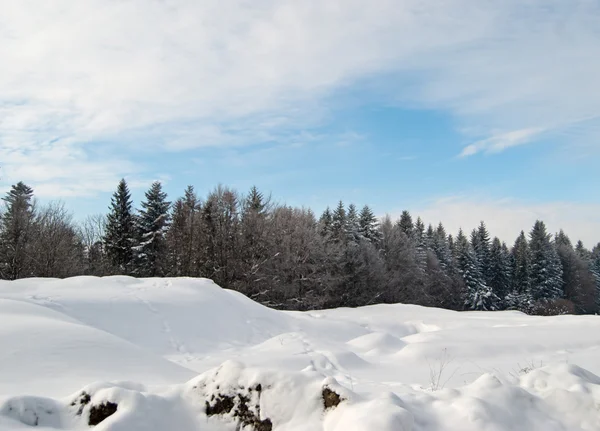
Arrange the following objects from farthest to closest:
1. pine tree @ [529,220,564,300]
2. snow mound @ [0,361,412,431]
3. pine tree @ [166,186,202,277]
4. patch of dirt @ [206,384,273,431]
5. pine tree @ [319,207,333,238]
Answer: pine tree @ [529,220,564,300], pine tree @ [319,207,333,238], pine tree @ [166,186,202,277], patch of dirt @ [206,384,273,431], snow mound @ [0,361,412,431]

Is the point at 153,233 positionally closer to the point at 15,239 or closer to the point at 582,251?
the point at 15,239

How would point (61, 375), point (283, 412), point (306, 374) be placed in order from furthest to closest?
point (61, 375) → point (306, 374) → point (283, 412)

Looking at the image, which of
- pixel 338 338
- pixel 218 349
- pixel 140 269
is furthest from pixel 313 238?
pixel 218 349

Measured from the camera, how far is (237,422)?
343 cm

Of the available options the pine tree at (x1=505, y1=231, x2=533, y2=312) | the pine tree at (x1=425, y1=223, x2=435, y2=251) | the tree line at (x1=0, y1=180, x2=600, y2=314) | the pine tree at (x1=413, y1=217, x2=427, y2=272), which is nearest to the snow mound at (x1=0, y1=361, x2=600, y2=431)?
the tree line at (x1=0, y1=180, x2=600, y2=314)

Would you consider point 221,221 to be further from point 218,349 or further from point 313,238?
point 218,349

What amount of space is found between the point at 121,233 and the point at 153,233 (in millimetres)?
2716

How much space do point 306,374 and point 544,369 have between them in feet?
8.07

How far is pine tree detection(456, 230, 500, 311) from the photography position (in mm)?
55006

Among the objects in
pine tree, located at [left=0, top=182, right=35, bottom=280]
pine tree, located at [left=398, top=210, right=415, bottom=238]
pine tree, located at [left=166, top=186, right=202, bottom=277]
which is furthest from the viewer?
pine tree, located at [left=398, top=210, right=415, bottom=238]

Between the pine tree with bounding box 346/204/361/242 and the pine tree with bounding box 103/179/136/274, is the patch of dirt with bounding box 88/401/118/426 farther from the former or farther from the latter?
the pine tree with bounding box 346/204/361/242

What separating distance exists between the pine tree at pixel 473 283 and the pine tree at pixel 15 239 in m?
46.0

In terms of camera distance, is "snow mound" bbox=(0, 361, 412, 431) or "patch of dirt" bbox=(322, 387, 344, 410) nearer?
"snow mound" bbox=(0, 361, 412, 431)

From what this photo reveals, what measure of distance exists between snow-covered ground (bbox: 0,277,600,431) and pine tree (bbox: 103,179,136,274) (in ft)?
77.1
